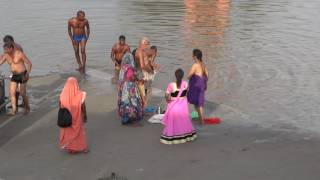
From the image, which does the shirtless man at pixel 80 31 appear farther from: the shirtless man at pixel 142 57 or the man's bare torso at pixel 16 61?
the man's bare torso at pixel 16 61

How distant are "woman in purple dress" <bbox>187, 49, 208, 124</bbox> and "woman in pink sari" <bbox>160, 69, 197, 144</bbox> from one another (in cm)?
82

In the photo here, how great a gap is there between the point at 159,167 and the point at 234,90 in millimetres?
5883

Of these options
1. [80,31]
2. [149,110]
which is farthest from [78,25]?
[149,110]

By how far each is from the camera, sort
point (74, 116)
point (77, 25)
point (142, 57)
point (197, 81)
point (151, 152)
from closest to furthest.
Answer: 1. point (74, 116)
2. point (151, 152)
3. point (197, 81)
4. point (142, 57)
5. point (77, 25)

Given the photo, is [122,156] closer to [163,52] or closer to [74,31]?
[74,31]

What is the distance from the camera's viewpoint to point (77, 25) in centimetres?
1489

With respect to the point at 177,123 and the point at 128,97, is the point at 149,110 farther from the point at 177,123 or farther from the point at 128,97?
the point at 177,123

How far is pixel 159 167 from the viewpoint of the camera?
848 centimetres

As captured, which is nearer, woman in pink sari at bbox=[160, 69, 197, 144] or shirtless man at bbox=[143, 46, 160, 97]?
woman in pink sari at bbox=[160, 69, 197, 144]

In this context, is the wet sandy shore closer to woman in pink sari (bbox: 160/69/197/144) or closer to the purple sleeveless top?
A: woman in pink sari (bbox: 160/69/197/144)

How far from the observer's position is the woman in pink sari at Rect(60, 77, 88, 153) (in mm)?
8562

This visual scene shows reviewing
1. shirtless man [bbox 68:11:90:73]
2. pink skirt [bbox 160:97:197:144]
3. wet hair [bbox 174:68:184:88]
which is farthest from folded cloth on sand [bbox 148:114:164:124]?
shirtless man [bbox 68:11:90:73]

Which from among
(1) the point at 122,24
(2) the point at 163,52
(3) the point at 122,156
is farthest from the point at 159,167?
(1) the point at 122,24

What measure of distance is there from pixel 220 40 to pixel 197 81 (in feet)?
34.8
